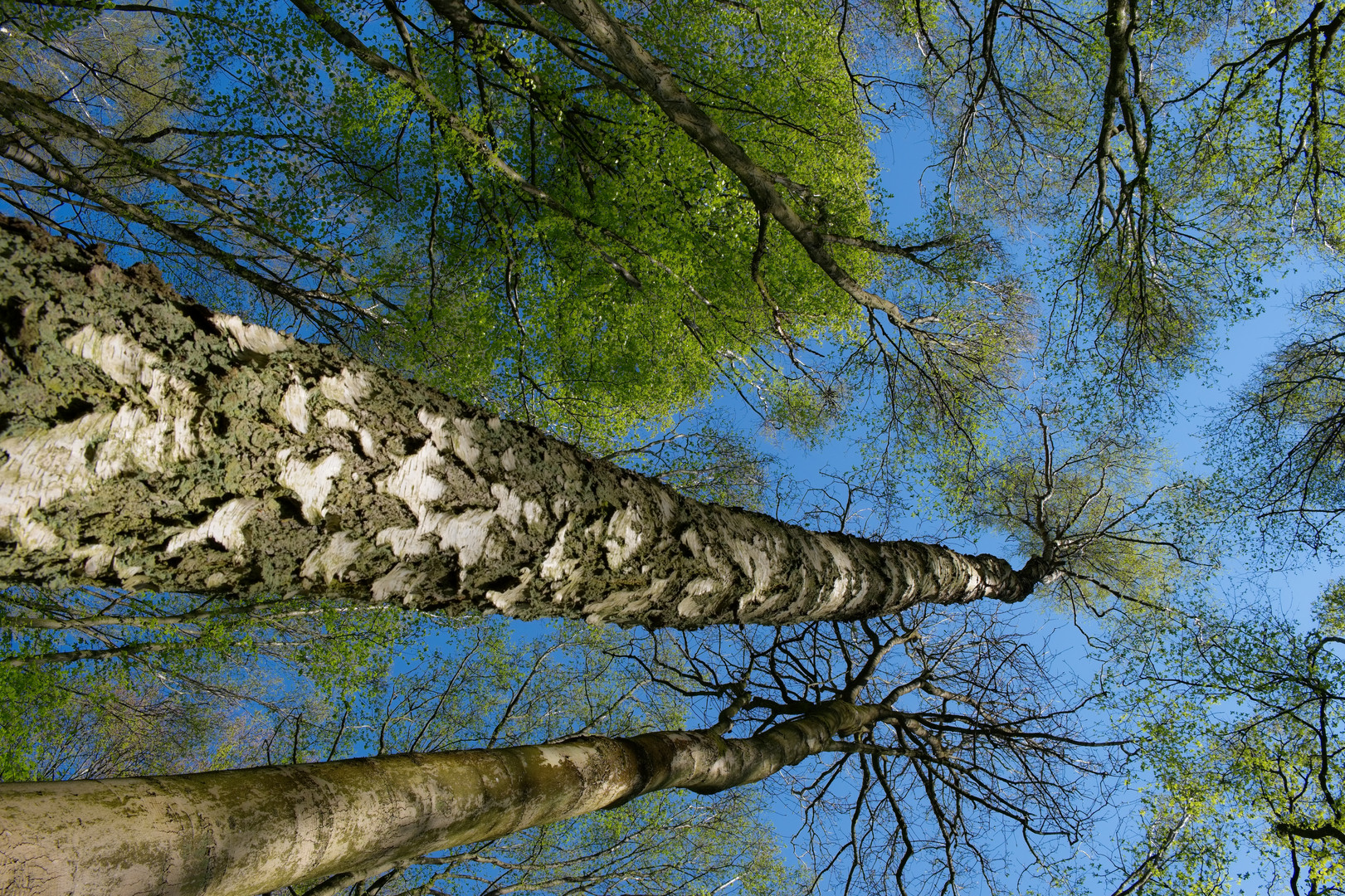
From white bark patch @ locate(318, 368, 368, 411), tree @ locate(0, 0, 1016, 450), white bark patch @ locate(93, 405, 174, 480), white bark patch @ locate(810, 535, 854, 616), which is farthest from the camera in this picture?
tree @ locate(0, 0, 1016, 450)

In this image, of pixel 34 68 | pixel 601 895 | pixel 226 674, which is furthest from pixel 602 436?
pixel 34 68

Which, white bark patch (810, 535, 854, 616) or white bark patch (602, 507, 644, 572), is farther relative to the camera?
white bark patch (810, 535, 854, 616)

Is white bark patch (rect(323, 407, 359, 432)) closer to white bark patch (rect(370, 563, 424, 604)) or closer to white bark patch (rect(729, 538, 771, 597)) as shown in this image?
white bark patch (rect(370, 563, 424, 604))

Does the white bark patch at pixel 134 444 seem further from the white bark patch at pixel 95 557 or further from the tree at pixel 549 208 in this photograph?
the tree at pixel 549 208

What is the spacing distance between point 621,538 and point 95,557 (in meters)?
1.34

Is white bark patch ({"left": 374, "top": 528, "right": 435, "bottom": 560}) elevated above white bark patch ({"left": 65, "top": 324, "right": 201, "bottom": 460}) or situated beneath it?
situated beneath

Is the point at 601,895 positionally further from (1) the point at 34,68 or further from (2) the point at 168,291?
(1) the point at 34,68

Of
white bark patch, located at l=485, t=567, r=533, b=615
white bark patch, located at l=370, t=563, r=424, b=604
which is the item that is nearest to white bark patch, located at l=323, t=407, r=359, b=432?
white bark patch, located at l=370, t=563, r=424, b=604

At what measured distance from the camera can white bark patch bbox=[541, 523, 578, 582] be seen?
1934 mm

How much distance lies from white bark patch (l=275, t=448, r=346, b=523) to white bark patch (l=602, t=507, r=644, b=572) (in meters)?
0.90

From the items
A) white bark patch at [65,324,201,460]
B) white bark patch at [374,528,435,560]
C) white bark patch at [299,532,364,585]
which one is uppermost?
white bark patch at [65,324,201,460]

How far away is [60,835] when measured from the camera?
3.33ft

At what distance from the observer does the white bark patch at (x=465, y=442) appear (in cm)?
173

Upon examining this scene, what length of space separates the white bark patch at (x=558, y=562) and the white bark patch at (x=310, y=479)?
675 millimetres
